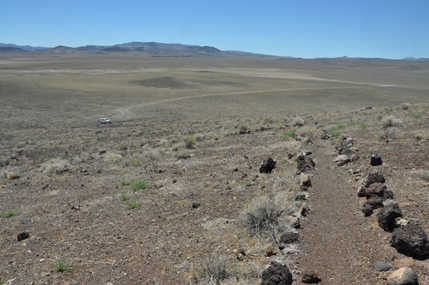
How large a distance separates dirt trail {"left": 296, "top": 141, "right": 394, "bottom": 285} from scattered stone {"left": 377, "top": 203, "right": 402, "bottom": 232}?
14 centimetres

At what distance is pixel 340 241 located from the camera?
21.9 feet

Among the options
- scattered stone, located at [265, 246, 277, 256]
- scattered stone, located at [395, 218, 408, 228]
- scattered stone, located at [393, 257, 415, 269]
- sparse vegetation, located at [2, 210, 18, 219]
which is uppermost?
scattered stone, located at [395, 218, 408, 228]

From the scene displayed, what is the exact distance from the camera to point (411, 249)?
5.80 metres

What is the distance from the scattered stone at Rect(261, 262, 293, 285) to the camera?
5.49 m

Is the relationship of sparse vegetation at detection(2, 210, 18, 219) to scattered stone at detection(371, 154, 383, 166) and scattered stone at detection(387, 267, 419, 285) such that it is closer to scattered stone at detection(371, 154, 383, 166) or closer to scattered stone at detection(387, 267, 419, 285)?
scattered stone at detection(387, 267, 419, 285)

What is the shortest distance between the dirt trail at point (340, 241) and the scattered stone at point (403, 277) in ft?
0.72

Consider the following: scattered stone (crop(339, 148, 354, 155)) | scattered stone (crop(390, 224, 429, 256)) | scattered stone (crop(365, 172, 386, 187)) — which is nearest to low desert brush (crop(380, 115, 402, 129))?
scattered stone (crop(339, 148, 354, 155))

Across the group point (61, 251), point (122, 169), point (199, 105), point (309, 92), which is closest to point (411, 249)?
point (61, 251)

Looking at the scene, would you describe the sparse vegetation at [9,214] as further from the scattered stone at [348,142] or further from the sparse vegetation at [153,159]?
the scattered stone at [348,142]

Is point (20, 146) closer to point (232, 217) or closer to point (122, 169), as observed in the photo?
point (122, 169)

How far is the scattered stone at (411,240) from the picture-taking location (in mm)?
5745

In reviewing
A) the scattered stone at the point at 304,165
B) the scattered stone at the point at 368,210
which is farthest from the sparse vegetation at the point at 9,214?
the scattered stone at the point at 368,210

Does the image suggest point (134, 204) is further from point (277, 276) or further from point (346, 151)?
point (346, 151)

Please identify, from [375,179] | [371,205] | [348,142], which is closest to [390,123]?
[348,142]
